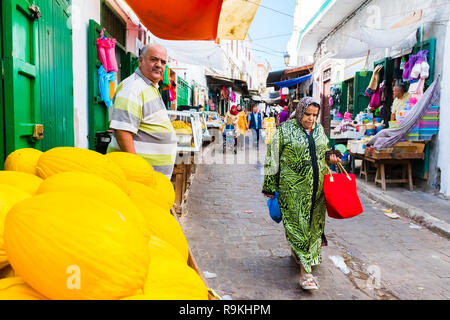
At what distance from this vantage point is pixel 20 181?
1.34 metres

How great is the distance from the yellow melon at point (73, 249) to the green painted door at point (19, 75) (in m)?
2.09

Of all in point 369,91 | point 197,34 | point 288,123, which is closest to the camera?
point 288,123

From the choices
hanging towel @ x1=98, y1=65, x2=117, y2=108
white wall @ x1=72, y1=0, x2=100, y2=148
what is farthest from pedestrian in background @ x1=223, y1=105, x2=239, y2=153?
white wall @ x1=72, y1=0, x2=100, y2=148

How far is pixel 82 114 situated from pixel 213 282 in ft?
9.84

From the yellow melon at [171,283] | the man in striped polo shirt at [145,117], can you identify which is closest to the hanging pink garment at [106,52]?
the man in striped polo shirt at [145,117]

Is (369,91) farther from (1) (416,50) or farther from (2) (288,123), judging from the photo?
(2) (288,123)

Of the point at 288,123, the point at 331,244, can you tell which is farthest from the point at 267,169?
the point at 331,244

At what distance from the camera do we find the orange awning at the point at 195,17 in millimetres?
5402

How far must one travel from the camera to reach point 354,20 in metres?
11.2

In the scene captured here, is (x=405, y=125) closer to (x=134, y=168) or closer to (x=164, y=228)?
(x=134, y=168)

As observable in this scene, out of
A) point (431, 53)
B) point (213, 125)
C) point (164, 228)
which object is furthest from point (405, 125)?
point (213, 125)

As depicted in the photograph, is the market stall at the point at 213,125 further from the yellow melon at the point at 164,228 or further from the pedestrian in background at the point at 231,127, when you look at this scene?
the yellow melon at the point at 164,228

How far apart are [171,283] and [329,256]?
350 centimetres

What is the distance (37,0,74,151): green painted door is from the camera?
3.49m
